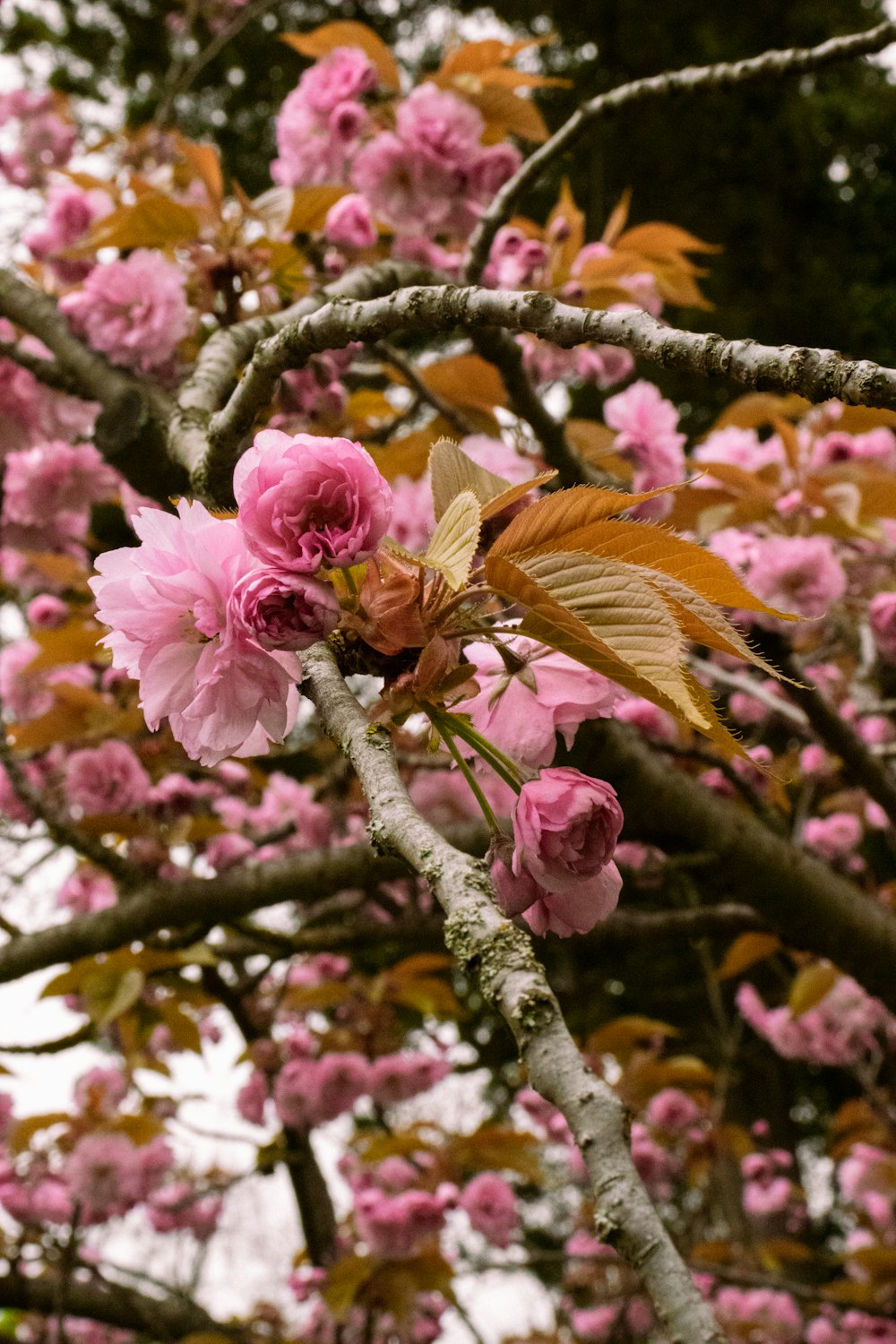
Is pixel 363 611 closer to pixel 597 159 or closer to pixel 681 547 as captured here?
pixel 681 547

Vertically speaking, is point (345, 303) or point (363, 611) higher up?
point (345, 303)

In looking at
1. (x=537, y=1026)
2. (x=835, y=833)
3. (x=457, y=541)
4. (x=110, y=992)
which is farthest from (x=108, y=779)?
(x=835, y=833)

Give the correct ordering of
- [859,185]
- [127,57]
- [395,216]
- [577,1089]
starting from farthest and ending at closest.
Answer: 1. [127,57]
2. [859,185]
3. [395,216]
4. [577,1089]

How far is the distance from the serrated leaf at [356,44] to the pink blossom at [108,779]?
124 centimetres

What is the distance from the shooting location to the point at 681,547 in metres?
0.58

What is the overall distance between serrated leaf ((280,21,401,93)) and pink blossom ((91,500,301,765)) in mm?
1558

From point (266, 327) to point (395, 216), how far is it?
863 mm

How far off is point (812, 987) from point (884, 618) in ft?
2.33

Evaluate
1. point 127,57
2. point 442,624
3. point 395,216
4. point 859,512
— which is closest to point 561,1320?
point 859,512

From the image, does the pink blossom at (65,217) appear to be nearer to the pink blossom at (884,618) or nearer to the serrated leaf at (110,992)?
the serrated leaf at (110,992)

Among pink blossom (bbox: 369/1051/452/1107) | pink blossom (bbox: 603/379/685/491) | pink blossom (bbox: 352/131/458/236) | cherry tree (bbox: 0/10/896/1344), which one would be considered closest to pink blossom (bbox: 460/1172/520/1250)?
cherry tree (bbox: 0/10/896/1344)

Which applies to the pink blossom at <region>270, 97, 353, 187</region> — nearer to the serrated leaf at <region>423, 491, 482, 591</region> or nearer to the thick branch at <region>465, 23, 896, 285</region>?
the thick branch at <region>465, 23, 896, 285</region>

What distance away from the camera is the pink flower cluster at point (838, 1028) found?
296 cm

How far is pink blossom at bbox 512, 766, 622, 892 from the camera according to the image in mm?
595
